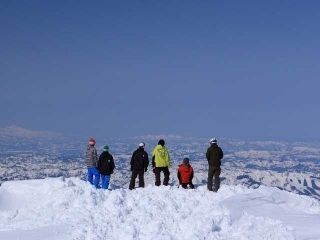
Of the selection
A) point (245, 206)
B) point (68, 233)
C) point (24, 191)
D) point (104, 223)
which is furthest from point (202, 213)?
point (24, 191)

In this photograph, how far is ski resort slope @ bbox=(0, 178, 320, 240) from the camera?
1636cm

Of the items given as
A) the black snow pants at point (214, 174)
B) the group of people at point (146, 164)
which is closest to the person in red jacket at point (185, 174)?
the group of people at point (146, 164)

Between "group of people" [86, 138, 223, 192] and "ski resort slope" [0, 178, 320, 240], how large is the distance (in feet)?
5.54

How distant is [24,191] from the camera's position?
1989cm

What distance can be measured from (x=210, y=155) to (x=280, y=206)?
3.93 meters

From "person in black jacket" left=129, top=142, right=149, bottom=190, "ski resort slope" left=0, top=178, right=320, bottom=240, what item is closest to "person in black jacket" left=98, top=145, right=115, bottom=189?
"person in black jacket" left=129, top=142, right=149, bottom=190

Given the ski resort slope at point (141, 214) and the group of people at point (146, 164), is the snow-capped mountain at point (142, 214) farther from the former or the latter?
the group of people at point (146, 164)

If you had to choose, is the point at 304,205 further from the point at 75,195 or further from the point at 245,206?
the point at 75,195

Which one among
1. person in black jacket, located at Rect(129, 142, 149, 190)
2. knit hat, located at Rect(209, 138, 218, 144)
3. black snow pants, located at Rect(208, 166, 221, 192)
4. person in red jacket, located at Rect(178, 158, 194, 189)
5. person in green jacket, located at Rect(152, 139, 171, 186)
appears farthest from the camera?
person in red jacket, located at Rect(178, 158, 194, 189)

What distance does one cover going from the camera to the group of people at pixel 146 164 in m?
23.3

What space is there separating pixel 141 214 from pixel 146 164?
6.52 meters

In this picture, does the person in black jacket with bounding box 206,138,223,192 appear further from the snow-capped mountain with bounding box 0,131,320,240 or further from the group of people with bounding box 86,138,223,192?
the snow-capped mountain with bounding box 0,131,320,240

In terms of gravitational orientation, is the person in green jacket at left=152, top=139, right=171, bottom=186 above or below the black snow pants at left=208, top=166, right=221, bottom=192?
above

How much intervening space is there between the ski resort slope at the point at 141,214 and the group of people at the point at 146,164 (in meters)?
1.69
